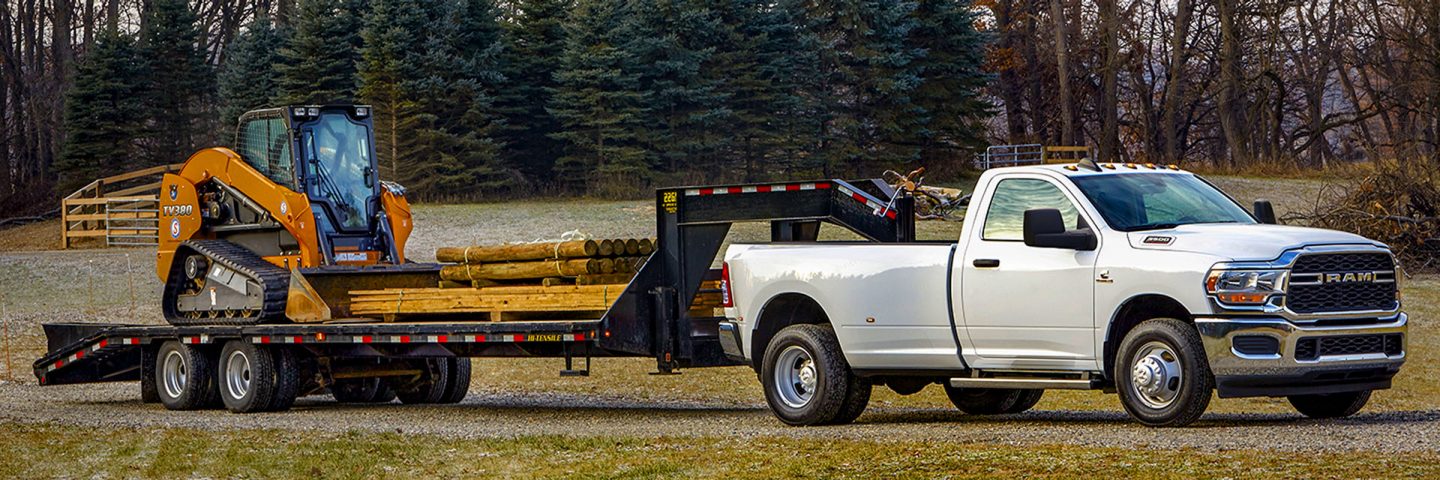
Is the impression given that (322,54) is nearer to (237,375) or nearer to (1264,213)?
(237,375)

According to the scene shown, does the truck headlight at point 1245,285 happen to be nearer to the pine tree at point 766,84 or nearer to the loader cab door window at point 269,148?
the loader cab door window at point 269,148

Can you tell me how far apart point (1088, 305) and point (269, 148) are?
35.3ft

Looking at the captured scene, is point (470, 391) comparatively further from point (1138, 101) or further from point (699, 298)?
point (1138, 101)

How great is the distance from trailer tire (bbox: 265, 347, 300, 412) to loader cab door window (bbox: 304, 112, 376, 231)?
1.83 meters

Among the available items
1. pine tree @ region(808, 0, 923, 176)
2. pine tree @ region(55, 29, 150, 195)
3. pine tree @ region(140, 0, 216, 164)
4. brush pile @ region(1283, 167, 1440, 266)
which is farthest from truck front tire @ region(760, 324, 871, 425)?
pine tree @ region(140, 0, 216, 164)

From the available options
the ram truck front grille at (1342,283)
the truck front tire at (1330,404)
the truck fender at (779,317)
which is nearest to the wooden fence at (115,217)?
the truck fender at (779,317)

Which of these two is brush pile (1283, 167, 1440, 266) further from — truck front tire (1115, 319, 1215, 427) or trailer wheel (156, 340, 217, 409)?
truck front tire (1115, 319, 1215, 427)

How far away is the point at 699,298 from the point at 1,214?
159 ft

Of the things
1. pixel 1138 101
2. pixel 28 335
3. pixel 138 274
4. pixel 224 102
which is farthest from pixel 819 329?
pixel 1138 101

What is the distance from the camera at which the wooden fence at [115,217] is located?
46.6 m

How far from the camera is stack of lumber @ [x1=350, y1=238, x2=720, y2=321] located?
1587 cm

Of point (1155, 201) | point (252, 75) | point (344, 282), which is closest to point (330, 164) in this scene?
point (344, 282)

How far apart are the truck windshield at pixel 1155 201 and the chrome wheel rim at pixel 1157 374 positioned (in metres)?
0.86

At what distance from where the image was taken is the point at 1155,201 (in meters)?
12.5
